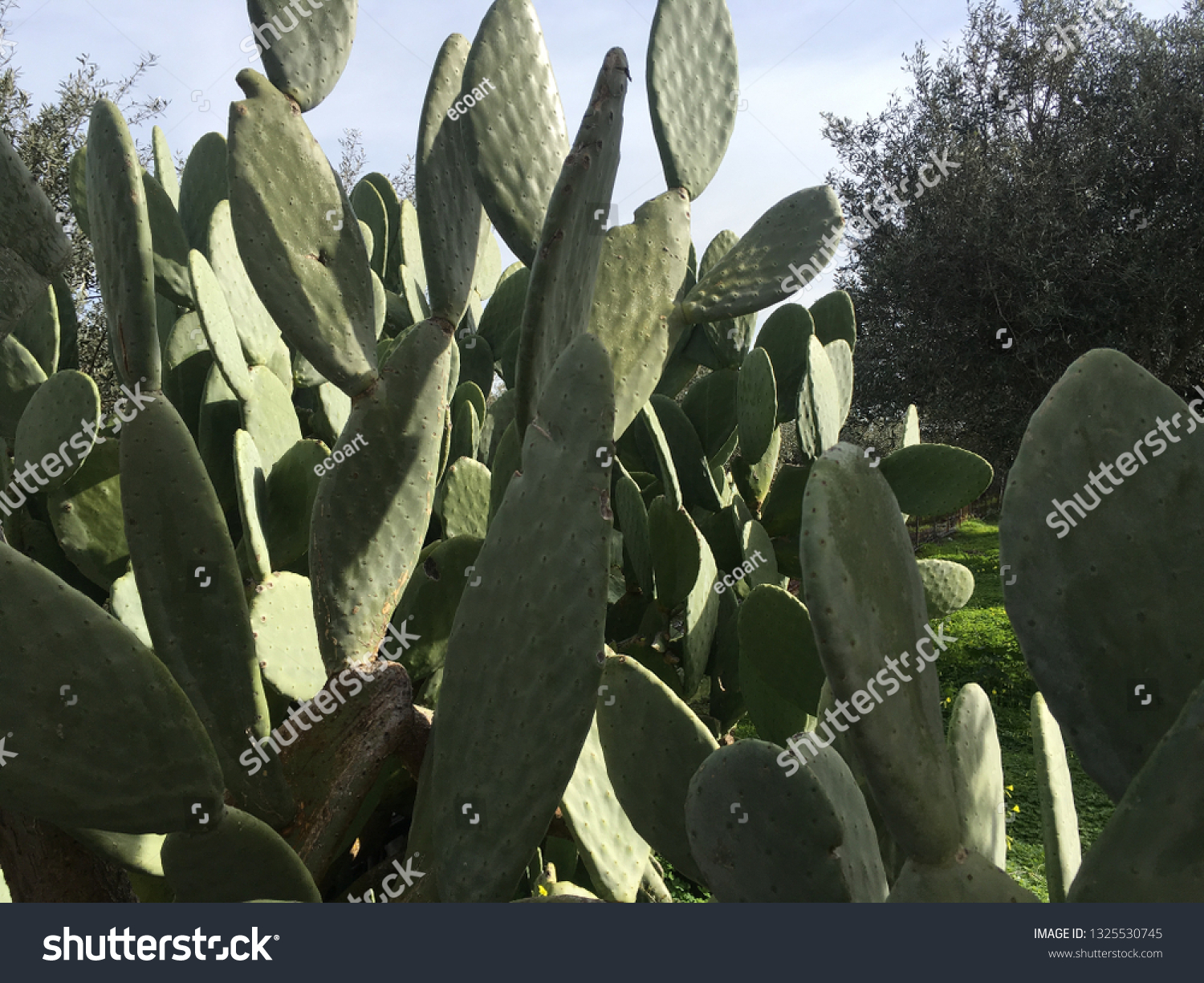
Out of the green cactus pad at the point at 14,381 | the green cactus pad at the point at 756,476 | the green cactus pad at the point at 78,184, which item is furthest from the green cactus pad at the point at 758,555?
the green cactus pad at the point at 78,184

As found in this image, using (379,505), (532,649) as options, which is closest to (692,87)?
(379,505)

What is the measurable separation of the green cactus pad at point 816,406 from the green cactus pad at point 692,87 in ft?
1.71

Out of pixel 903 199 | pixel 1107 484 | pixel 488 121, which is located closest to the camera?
pixel 1107 484

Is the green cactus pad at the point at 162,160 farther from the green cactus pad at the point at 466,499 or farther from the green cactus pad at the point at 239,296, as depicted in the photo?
the green cactus pad at the point at 466,499

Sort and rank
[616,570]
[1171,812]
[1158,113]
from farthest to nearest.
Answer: [1158,113] → [616,570] → [1171,812]

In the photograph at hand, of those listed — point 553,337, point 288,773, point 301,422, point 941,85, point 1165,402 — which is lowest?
point 288,773

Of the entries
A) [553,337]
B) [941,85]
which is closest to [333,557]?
[553,337]

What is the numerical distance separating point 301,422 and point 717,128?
117cm

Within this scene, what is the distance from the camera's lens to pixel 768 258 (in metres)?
1.58

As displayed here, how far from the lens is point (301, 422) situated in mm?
2215

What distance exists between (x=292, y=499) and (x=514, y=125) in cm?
70

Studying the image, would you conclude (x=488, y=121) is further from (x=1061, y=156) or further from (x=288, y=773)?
(x=1061, y=156)

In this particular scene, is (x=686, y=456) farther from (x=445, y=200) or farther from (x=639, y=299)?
(x=445, y=200)

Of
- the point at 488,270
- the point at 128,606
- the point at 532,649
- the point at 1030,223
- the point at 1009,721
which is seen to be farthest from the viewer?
the point at 1030,223
